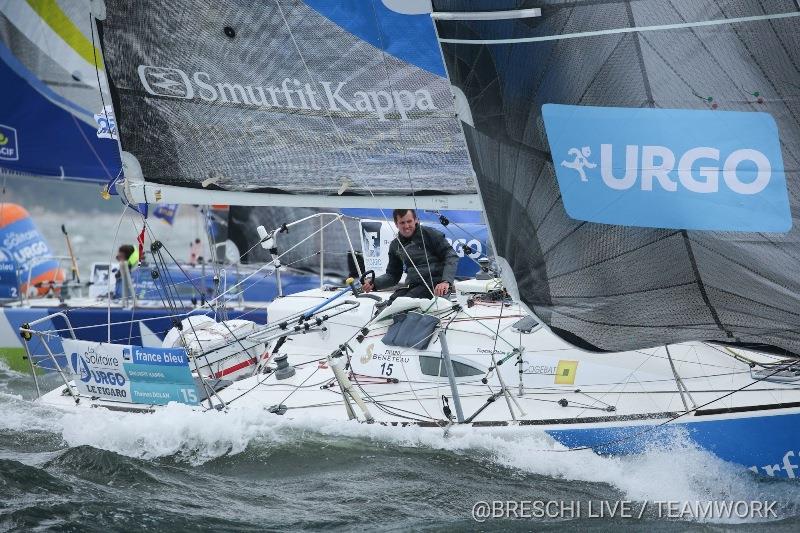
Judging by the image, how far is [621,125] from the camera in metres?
5.74

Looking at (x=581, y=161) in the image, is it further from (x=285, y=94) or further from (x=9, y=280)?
(x=9, y=280)

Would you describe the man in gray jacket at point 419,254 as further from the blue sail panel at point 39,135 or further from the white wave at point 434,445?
the blue sail panel at point 39,135

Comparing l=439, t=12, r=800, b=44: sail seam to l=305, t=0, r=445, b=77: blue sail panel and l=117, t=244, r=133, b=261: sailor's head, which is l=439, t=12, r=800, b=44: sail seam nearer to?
l=305, t=0, r=445, b=77: blue sail panel

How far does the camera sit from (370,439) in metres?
7.07

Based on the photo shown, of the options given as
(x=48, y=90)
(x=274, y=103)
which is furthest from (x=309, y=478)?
(x=48, y=90)

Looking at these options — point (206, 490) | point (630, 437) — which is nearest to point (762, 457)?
point (630, 437)

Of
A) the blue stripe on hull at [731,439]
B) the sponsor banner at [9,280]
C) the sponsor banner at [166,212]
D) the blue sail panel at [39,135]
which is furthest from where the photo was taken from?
the sponsor banner at [166,212]

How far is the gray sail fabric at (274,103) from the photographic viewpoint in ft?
23.4

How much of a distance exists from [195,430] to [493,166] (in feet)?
9.54

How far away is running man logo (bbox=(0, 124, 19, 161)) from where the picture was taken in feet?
40.9

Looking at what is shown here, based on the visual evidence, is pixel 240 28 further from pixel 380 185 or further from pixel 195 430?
pixel 195 430

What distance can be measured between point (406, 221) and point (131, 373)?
2348 millimetres

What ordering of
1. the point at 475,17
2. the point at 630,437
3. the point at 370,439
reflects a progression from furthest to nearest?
the point at 370,439 → the point at 630,437 → the point at 475,17

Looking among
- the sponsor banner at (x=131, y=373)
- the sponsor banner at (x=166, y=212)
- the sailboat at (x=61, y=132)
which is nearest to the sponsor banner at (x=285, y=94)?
the sponsor banner at (x=131, y=373)
